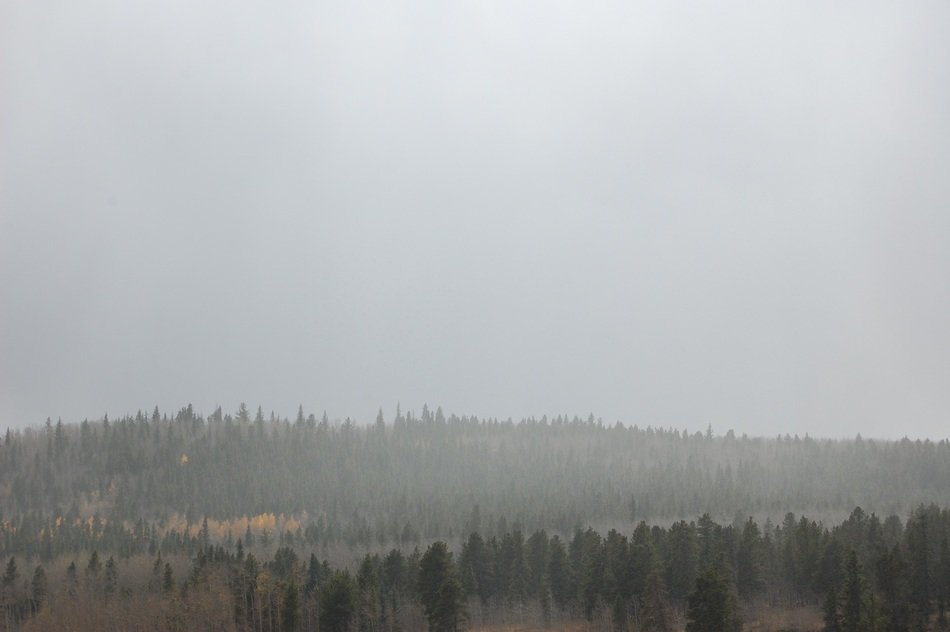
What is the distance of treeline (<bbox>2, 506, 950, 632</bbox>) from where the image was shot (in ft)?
322

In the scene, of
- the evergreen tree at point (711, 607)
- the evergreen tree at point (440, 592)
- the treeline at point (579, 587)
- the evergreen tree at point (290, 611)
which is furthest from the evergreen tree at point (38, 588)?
the evergreen tree at point (711, 607)

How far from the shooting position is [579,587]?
389 ft

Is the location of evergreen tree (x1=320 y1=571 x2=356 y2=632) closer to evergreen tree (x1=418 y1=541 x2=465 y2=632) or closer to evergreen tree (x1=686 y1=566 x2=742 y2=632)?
evergreen tree (x1=418 y1=541 x2=465 y2=632)

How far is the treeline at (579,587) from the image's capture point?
98.2 meters

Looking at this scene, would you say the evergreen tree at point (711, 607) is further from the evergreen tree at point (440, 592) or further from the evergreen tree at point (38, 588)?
the evergreen tree at point (38, 588)

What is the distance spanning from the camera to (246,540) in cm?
19750

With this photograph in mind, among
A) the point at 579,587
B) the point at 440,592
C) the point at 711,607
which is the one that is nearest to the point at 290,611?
the point at 440,592

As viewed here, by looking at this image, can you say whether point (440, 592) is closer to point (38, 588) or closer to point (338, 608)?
point (338, 608)

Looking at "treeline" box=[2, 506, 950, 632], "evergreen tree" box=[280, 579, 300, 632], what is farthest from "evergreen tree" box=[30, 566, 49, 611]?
"evergreen tree" box=[280, 579, 300, 632]

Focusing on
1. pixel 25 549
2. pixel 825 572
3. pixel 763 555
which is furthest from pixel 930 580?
pixel 25 549

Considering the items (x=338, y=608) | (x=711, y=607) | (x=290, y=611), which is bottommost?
(x=290, y=611)

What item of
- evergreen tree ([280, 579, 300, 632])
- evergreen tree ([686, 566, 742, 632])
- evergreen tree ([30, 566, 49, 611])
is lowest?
evergreen tree ([30, 566, 49, 611])

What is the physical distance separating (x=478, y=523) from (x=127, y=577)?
202ft

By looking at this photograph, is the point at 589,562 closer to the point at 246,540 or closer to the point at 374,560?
the point at 374,560
